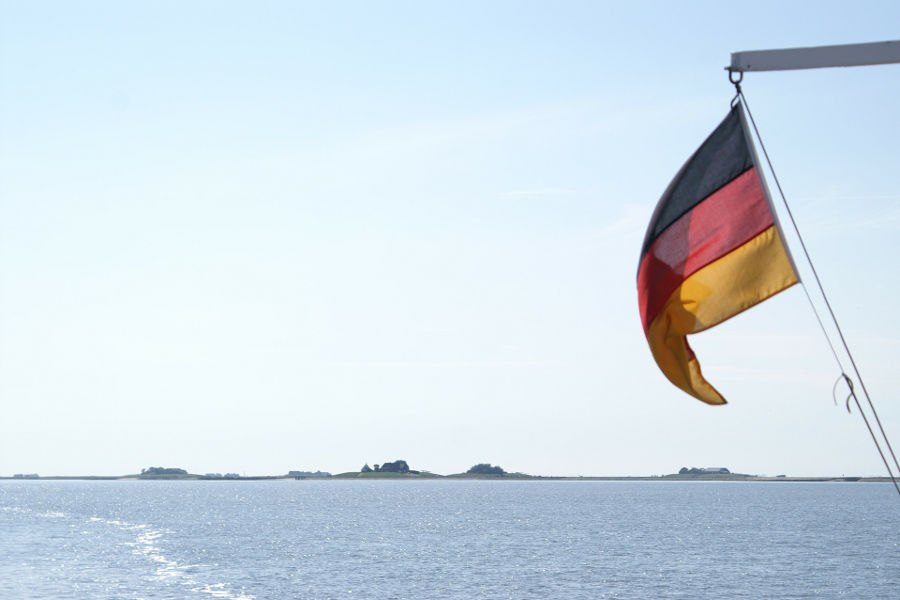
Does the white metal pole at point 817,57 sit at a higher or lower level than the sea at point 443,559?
lower

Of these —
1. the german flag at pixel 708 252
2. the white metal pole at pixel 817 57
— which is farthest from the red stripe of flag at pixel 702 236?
the white metal pole at pixel 817 57

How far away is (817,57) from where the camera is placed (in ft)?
32.7

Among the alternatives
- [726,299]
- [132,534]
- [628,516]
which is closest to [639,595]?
[726,299]

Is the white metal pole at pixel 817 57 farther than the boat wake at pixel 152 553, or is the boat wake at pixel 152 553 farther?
the boat wake at pixel 152 553

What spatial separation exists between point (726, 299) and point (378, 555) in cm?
8436

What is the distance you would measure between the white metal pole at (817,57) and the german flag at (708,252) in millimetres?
1248

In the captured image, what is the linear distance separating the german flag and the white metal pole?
49.1 inches

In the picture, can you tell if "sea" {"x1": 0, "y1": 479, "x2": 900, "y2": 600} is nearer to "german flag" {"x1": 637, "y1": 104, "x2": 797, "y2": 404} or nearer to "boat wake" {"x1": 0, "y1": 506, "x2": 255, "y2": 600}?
"boat wake" {"x1": 0, "y1": 506, "x2": 255, "y2": 600}

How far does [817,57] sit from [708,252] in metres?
2.65

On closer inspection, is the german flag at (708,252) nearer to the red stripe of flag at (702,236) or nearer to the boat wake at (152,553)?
the red stripe of flag at (702,236)

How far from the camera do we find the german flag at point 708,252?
11.5 metres

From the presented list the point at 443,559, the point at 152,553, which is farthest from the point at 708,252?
the point at 152,553

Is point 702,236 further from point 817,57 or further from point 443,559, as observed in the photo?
point 443,559

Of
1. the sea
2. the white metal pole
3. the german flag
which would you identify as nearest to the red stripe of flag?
the german flag
